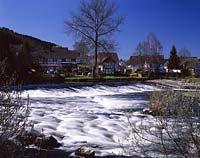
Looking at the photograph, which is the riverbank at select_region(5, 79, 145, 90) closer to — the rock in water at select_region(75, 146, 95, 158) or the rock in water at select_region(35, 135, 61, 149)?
the rock in water at select_region(35, 135, 61, 149)

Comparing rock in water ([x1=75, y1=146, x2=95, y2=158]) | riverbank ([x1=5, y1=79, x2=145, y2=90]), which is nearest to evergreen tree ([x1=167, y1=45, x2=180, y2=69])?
riverbank ([x1=5, y1=79, x2=145, y2=90])

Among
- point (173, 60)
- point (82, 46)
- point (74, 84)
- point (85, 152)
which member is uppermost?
point (82, 46)

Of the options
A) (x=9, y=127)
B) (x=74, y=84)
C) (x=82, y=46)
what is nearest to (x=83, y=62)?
(x=82, y=46)

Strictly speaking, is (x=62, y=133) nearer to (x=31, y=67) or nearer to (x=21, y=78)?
(x=21, y=78)

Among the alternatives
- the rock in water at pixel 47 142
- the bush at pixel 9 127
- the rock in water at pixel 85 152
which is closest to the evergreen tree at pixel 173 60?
the rock in water at pixel 47 142

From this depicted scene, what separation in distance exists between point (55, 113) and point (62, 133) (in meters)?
4.28

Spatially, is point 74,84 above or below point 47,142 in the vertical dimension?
above

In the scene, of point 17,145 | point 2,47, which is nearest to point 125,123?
point 17,145

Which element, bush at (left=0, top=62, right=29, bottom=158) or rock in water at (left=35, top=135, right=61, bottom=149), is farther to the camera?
rock in water at (left=35, top=135, right=61, bottom=149)

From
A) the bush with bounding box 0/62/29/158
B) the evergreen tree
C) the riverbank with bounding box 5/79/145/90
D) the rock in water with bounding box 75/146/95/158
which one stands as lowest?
the rock in water with bounding box 75/146/95/158

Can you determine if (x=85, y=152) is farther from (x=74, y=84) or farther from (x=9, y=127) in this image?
(x=74, y=84)

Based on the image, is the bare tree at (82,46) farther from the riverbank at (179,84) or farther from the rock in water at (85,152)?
the rock in water at (85,152)

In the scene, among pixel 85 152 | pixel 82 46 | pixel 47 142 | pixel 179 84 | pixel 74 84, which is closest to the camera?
pixel 85 152

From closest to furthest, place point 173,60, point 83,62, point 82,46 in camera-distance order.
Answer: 1. point 82,46
2. point 173,60
3. point 83,62
